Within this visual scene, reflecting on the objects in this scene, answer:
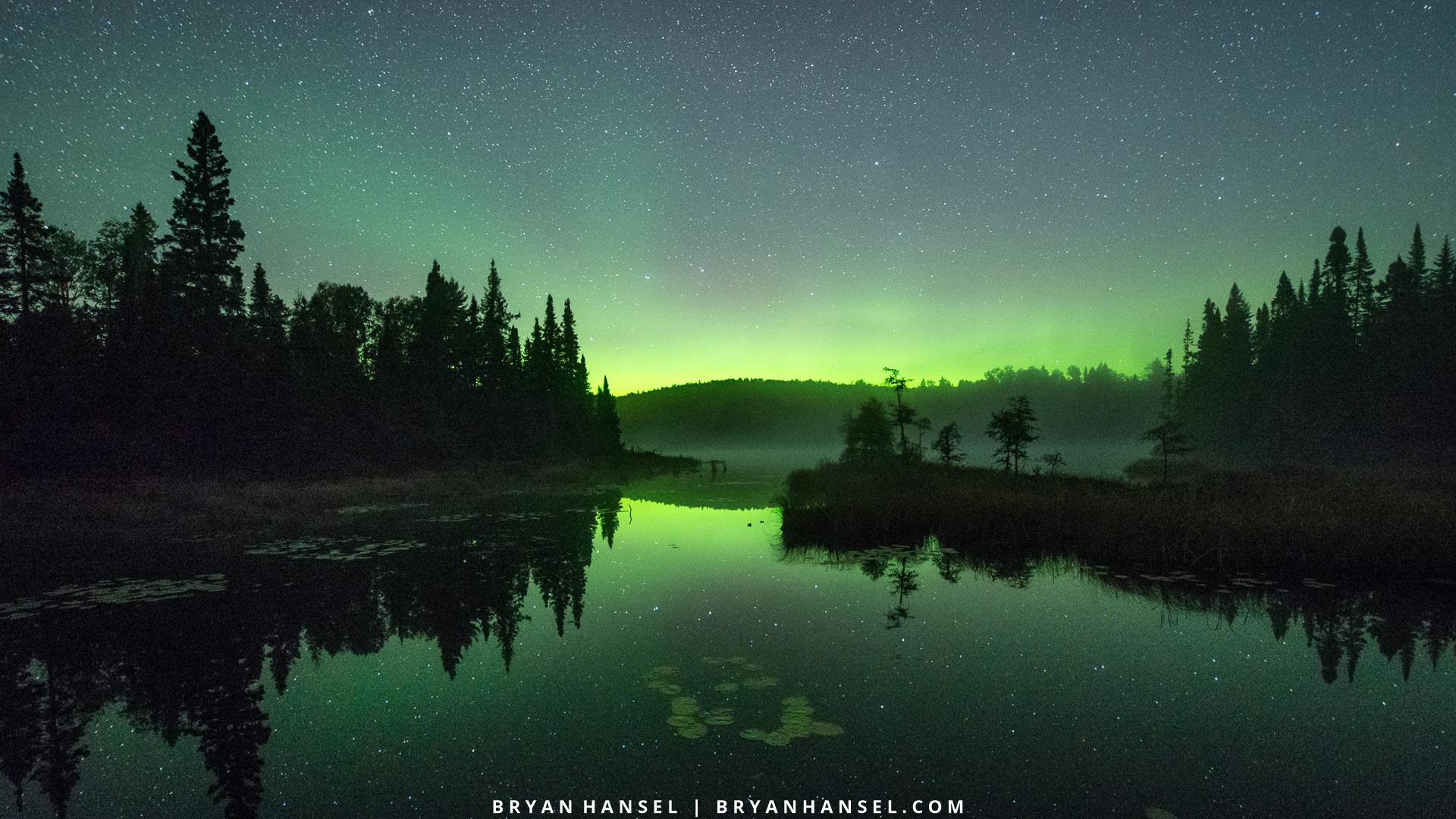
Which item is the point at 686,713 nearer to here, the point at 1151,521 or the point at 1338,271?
the point at 1151,521

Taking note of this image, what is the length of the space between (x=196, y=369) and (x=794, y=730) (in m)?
45.6

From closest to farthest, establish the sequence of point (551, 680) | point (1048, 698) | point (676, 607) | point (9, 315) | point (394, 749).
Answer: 1. point (394, 749)
2. point (1048, 698)
3. point (551, 680)
4. point (676, 607)
5. point (9, 315)

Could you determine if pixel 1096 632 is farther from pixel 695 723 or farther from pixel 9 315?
pixel 9 315

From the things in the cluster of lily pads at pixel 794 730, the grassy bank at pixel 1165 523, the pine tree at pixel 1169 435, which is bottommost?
the cluster of lily pads at pixel 794 730

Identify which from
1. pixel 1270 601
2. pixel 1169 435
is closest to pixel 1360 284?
pixel 1169 435

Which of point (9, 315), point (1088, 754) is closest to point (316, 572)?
point (1088, 754)

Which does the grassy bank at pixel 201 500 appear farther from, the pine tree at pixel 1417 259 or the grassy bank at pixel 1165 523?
the pine tree at pixel 1417 259

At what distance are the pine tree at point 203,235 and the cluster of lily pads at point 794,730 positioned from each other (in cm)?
4672

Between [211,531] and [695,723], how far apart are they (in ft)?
82.0

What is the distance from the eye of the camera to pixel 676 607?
1345 cm

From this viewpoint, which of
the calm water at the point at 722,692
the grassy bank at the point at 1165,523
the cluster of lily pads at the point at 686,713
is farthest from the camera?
the grassy bank at the point at 1165,523

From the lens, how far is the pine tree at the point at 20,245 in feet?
115

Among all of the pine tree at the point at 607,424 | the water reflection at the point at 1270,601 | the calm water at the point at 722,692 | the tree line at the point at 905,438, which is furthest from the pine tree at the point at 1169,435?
the pine tree at the point at 607,424

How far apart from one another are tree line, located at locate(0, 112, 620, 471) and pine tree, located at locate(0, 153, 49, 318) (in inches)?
3.2
